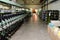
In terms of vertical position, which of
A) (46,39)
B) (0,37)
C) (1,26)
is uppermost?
(1,26)

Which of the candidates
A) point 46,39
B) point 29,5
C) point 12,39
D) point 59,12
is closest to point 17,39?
point 12,39

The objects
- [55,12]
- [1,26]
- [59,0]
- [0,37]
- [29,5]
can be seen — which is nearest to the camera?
[0,37]

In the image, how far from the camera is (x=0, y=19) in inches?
214

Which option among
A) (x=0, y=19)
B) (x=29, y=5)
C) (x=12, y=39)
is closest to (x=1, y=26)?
(x=0, y=19)

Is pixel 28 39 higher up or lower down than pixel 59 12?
lower down

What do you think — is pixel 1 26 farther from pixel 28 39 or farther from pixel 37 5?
pixel 37 5

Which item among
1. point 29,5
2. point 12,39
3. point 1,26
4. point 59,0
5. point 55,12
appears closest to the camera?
point 1,26

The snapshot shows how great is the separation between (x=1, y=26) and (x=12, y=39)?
4.00 ft

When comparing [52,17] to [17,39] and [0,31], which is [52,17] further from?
[0,31]

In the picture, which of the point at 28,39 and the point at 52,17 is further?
the point at 52,17

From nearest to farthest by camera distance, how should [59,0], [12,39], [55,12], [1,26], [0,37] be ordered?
[0,37] → [1,26] → [12,39] → [59,0] → [55,12]

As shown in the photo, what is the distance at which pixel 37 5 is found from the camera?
41531 mm

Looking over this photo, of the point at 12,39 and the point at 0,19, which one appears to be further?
the point at 12,39

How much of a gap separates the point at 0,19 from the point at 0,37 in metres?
0.81
